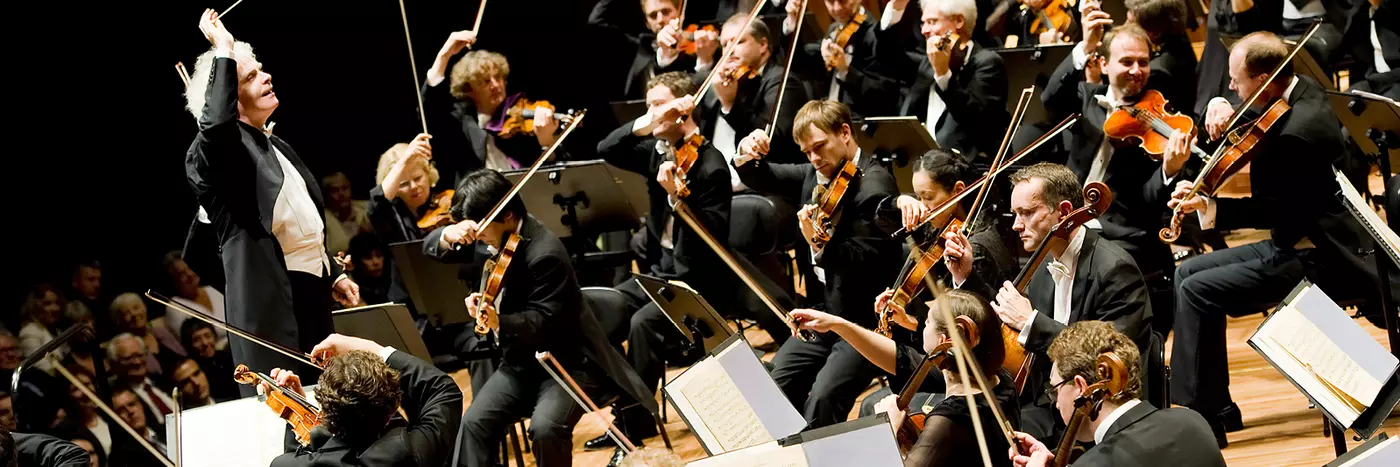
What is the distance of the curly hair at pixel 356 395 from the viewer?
3.23 metres

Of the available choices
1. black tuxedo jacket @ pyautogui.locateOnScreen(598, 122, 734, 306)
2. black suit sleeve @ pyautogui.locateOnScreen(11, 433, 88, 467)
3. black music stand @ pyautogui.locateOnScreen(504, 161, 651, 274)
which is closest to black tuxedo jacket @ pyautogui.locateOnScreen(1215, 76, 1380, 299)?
black tuxedo jacket @ pyautogui.locateOnScreen(598, 122, 734, 306)

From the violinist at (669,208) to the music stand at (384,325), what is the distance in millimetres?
959

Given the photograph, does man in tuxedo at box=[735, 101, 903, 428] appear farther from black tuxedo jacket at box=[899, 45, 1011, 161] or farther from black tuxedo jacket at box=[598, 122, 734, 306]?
black tuxedo jacket at box=[899, 45, 1011, 161]

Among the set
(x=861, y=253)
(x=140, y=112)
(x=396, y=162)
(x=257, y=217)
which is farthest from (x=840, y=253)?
(x=140, y=112)

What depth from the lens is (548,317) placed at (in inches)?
165

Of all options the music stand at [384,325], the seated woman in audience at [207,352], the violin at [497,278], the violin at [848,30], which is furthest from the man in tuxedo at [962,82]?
the seated woman in audience at [207,352]

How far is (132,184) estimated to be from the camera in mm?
6129

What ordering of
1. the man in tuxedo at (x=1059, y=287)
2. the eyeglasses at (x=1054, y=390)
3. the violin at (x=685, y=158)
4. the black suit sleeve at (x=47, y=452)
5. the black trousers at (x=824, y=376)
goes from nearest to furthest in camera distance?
the eyeglasses at (x=1054, y=390) → the man in tuxedo at (x=1059, y=287) → the black suit sleeve at (x=47, y=452) → the black trousers at (x=824, y=376) → the violin at (x=685, y=158)

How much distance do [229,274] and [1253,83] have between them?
10.2 feet

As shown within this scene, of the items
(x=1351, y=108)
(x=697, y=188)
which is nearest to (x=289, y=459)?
(x=697, y=188)

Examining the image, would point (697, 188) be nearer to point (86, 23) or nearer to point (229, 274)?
point (229, 274)

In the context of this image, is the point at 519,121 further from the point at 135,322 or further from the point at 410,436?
the point at 410,436

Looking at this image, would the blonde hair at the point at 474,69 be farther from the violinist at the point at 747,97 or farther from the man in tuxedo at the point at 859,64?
the man in tuxedo at the point at 859,64

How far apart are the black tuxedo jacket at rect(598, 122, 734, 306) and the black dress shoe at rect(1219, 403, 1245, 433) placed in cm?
171
